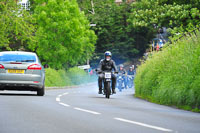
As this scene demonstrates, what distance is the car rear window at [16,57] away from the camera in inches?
758

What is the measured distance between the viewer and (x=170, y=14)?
29.4 metres

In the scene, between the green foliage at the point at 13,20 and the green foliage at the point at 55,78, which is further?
the green foliage at the point at 55,78

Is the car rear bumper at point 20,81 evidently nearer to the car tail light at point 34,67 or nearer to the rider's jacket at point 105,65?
the car tail light at point 34,67

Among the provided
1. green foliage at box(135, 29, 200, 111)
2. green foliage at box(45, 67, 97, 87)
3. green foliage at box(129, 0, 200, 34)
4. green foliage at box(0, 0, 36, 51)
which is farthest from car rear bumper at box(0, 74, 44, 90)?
green foliage at box(45, 67, 97, 87)

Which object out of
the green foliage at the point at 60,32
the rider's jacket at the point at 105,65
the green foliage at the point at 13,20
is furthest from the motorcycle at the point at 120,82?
the green foliage at the point at 60,32

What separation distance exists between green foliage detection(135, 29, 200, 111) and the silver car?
4329 mm

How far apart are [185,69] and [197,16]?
13448mm

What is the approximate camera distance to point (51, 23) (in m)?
48.2

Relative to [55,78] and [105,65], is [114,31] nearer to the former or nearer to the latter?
[55,78]

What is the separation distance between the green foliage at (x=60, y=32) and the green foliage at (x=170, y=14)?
16888mm

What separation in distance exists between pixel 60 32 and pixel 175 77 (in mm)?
32464

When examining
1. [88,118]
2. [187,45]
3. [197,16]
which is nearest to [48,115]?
[88,118]

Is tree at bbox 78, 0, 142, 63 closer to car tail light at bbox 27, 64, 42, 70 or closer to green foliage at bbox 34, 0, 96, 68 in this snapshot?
green foliage at bbox 34, 0, 96, 68

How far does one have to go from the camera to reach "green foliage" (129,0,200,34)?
95.1ft
